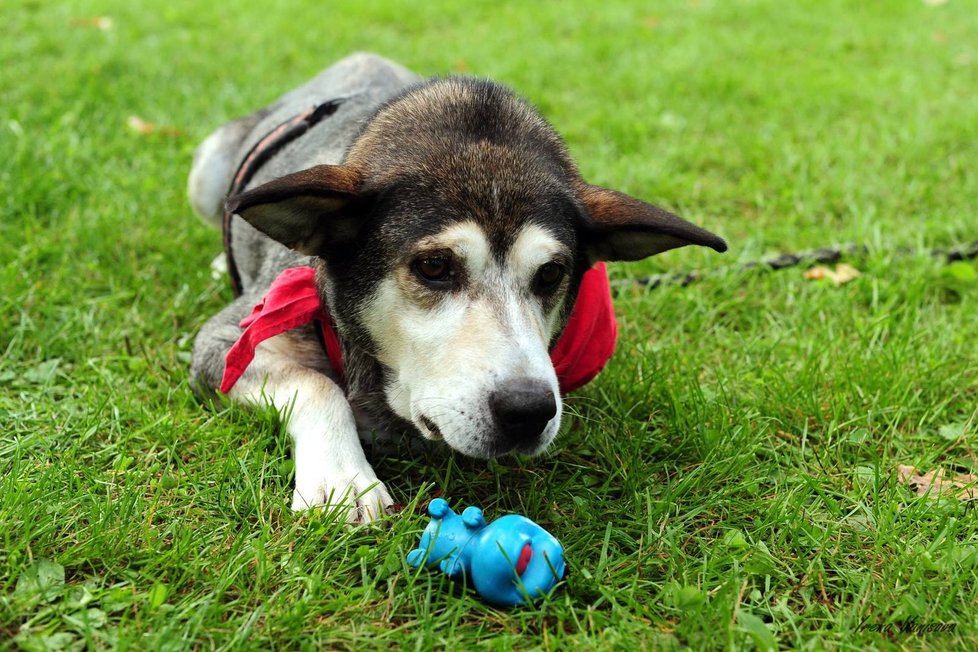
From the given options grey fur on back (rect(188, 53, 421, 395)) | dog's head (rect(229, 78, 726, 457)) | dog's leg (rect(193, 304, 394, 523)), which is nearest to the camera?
dog's head (rect(229, 78, 726, 457))

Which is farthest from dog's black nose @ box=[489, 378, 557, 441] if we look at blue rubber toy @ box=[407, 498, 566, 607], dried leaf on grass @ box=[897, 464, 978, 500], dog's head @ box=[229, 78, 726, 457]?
dried leaf on grass @ box=[897, 464, 978, 500]

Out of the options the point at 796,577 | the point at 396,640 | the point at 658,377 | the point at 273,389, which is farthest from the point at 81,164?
the point at 796,577

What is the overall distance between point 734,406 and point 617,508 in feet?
3.13

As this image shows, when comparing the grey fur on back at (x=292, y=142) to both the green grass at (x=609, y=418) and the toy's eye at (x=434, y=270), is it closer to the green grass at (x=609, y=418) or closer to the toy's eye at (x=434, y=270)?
the green grass at (x=609, y=418)

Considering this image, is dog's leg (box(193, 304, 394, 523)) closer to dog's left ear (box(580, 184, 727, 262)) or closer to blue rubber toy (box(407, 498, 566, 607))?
blue rubber toy (box(407, 498, 566, 607))

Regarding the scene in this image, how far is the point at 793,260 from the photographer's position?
5.43 m

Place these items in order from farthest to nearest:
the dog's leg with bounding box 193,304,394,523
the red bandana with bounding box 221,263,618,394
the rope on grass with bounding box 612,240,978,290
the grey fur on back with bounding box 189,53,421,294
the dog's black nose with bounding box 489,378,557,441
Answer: the rope on grass with bounding box 612,240,978,290, the grey fur on back with bounding box 189,53,421,294, the red bandana with bounding box 221,263,618,394, the dog's leg with bounding box 193,304,394,523, the dog's black nose with bounding box 489,378,557,441

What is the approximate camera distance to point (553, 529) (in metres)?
3.27

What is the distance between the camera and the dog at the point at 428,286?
311 centimetres

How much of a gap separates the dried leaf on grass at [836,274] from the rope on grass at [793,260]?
4.1 inches

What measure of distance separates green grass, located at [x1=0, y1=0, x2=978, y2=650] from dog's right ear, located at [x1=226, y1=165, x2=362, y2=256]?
79 centimetres

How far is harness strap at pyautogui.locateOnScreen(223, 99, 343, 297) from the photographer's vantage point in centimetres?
491

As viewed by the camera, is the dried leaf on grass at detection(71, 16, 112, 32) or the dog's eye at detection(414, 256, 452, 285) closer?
the dog's eye at detection(414, 256, 452, 285)

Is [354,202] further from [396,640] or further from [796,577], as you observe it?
[796,577]
